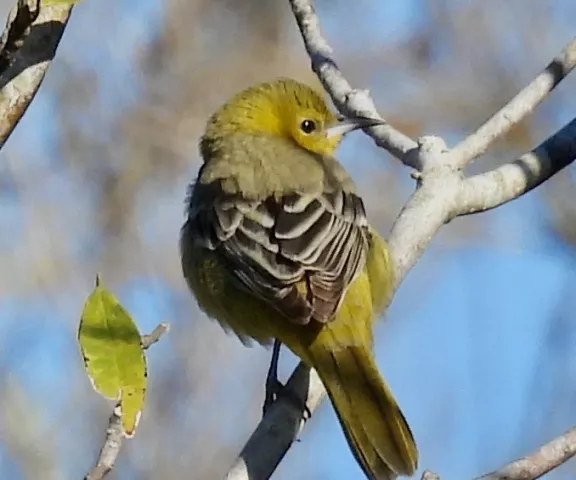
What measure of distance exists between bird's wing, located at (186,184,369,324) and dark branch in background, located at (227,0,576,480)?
22cm

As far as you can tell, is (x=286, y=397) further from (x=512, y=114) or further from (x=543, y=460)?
(x=512, y=114)

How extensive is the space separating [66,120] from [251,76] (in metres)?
1.50

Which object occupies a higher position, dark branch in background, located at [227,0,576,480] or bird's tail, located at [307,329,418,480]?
dark branch in background, located at [227,0,576,480]

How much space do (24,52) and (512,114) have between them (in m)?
2.41

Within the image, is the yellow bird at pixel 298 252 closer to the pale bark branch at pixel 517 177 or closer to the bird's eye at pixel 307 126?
the bird's eye at pixel 307 126

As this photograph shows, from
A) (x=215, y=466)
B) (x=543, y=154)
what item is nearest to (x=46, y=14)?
(x=543, y=154)

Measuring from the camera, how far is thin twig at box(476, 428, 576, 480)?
113 inches

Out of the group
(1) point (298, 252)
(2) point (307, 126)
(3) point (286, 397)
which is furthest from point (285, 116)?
(3) point (286, 397)

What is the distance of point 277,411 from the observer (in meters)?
3.68

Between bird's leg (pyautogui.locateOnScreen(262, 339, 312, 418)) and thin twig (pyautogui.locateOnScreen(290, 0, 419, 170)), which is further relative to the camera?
thin twig (pyautogui.locateOnScreen(290, 0, 419, 170))

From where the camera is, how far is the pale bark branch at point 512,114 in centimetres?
462

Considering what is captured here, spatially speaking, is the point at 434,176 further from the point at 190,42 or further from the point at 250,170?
the point at 190,42

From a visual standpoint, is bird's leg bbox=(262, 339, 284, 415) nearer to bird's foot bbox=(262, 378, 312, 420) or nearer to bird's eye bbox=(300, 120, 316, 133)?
bird's foot bbox=(262, 378, 312, 420)

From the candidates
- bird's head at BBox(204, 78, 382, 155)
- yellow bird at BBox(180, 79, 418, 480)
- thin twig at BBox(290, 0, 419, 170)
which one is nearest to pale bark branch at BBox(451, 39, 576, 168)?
thin twig at BBox(290, 0, 419, 170)
